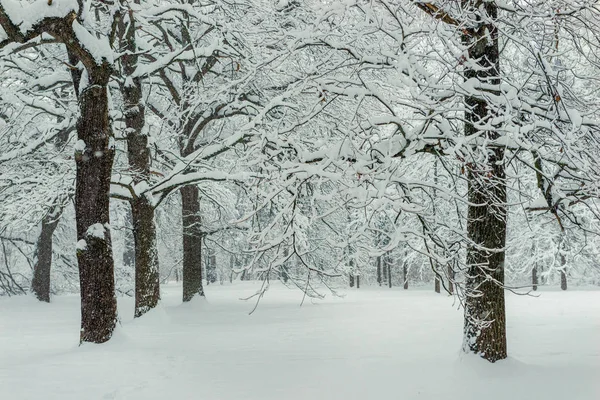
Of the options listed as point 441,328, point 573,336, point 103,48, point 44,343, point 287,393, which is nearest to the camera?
point 287,393

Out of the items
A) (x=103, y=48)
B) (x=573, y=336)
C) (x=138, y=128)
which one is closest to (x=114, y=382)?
(x=103, y=48)

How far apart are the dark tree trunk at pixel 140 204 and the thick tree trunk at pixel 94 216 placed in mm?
3103

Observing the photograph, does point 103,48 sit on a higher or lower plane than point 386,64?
higher

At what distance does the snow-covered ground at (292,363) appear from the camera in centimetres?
549

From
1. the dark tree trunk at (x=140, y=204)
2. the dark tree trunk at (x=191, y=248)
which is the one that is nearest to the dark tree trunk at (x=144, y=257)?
the dark tree trunk at (x=140, y=204)

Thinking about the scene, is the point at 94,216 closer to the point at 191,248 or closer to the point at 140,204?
the point at 140,204

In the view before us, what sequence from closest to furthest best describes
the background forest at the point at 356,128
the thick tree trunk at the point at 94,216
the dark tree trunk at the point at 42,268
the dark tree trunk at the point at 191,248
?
the background forest at the point at 356,128
the thick tree trunk at the point at 94,216
the dark tree trunk at the point at 191,248
the dark tree trunk at the point at 42,268

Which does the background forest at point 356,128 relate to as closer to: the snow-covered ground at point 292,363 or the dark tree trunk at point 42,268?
the snow-covered ground at point 292,363

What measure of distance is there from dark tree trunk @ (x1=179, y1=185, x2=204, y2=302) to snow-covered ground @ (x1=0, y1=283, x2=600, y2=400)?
321cm

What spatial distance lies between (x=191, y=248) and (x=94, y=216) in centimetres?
771

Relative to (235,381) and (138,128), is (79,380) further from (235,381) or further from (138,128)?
(138,128)

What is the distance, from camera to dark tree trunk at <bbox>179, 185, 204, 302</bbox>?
14.5 meters

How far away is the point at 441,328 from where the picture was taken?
10.5 meters

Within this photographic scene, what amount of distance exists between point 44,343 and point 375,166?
6.08 meters
